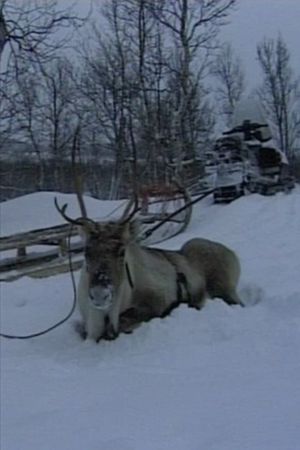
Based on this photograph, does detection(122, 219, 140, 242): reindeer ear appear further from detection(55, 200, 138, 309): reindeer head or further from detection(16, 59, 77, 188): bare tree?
detection(16, 59, 77, 188): bare tree

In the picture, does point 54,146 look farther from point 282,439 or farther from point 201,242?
point 282,439

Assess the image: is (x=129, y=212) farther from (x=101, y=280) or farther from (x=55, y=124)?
(x=55, y=124)

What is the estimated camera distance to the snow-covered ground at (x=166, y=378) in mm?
3092

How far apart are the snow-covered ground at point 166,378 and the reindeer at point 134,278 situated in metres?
0.20

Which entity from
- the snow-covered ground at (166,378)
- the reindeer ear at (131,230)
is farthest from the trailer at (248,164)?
the reindeer ear at (131,230)

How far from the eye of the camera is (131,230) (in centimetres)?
523

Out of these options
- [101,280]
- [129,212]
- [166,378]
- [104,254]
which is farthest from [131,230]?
[166,378]

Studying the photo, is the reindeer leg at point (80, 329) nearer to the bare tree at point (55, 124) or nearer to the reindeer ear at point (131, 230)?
the reindeer ear at point (131, 230)

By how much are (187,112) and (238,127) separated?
5087 millimetres

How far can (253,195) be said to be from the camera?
44.6 feet

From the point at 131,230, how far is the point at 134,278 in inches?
15.7

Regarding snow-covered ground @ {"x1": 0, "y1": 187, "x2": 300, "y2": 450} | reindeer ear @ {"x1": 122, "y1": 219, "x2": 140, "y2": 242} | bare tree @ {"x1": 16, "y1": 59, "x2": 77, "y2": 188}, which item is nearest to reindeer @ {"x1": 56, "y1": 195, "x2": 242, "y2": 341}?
reindeer ear @ {"x1": 122, "y1": 219, "x2": 140, "y2": 242}

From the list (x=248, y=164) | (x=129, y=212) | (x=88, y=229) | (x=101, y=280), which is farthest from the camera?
(x=248, y=164)

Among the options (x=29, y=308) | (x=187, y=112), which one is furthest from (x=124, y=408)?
(x=187, y=112)
